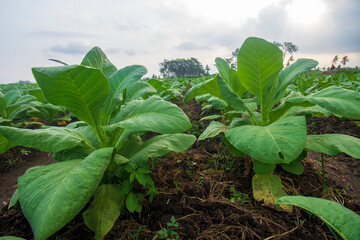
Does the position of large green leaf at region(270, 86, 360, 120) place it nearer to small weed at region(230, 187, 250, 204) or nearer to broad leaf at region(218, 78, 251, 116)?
broad leaf at region(218, 78, 251, 116)

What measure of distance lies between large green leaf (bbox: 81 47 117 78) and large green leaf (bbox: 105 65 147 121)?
0.17 m

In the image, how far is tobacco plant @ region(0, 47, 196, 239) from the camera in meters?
0.82

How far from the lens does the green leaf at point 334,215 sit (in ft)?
2.14

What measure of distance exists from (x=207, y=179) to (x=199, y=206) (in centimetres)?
31

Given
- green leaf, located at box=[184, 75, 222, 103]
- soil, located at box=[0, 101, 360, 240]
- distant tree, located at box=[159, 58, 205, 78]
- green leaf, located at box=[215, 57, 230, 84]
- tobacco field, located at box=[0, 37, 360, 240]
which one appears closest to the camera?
tobacco field, located at box=[0, 37, 360, 240]

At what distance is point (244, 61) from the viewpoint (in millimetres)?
1529

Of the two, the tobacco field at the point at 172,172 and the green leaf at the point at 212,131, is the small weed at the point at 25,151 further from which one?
the green leaf at the point at 212,131

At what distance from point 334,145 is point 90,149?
1.65 m

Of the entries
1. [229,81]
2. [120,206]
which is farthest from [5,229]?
[229,81]

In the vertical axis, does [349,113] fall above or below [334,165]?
above

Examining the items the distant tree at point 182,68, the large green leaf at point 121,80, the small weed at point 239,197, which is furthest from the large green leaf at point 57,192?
the distant tree at point 182,68

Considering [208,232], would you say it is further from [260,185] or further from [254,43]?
[254,43]

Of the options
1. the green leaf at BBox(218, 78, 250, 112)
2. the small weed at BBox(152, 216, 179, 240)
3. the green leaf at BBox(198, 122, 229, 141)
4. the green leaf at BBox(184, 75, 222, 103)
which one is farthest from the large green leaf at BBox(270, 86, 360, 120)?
the small weed at BBox(152, 216, 179, 240)

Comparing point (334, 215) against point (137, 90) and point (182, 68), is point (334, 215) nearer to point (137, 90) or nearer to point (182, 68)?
point (137, 90)
